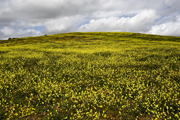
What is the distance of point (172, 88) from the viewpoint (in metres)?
10.6

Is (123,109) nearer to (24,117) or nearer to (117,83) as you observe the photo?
(117,83)

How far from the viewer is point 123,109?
8141 millimetres

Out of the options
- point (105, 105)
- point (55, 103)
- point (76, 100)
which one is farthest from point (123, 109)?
point (55, 103)

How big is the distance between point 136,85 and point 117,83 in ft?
5.98

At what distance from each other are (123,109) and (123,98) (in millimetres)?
1467

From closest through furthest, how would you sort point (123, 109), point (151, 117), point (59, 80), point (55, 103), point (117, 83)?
1. point (151, 117)
2. point (123, 109)
3. point (55, 103)
4. point (117, 83)
5. point (59, 80)

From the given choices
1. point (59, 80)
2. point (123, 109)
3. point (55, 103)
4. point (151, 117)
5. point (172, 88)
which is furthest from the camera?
point (59, 80)

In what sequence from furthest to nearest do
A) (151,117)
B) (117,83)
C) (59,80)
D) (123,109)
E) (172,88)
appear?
1. (59,80)
2. (117,83)
3. (172,88)
4. (123,109)
5. (151,117)

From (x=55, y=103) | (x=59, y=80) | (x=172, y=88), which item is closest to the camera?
(x=55, y=103)

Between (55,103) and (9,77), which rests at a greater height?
(9,77)

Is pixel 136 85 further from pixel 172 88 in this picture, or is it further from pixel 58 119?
pixel 58 119

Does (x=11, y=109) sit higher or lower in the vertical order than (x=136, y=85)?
lower

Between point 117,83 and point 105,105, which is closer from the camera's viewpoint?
point 105,105

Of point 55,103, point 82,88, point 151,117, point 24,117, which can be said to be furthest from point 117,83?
point 24,117
